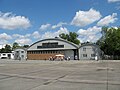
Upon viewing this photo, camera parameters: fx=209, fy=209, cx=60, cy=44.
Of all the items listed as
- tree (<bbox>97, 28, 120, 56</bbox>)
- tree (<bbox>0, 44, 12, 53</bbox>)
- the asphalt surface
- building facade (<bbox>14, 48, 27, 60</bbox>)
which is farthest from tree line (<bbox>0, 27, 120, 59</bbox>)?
tree (<bbox>0, 44, 12, 53</bbox>)

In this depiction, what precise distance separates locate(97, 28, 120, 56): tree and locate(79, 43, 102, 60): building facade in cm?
934

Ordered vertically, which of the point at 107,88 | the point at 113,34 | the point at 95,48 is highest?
the point at 113,34

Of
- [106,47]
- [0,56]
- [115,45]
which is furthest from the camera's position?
[0,56]

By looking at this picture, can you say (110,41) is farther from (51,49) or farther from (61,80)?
(61,80)

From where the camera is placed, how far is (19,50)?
91.3 m

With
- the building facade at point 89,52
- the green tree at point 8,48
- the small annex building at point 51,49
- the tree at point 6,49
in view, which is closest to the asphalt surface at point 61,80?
the building facade at point 89,52

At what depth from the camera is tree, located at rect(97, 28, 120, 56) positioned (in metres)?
83.2

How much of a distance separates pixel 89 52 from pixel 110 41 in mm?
13161

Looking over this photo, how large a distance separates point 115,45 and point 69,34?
4463 cm

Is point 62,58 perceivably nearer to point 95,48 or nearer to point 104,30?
point 95,48

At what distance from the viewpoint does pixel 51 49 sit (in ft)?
276

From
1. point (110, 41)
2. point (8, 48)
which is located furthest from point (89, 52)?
point (8, 48)

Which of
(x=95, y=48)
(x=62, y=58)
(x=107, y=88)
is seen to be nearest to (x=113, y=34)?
(x=95, y=48)

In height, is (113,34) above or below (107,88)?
above
